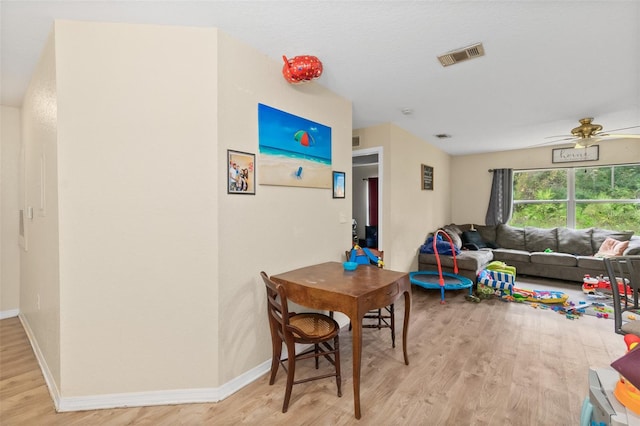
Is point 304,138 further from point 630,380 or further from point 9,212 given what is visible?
point 9,212

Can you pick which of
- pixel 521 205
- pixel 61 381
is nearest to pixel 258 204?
pixel 61 381

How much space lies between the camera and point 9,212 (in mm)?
3254

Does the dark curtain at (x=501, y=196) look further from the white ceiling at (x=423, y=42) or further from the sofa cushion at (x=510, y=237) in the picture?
the white ceiling at (x=423, y=42)

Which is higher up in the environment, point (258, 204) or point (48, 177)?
point (48, 177)

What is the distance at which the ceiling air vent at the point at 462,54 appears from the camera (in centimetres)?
212

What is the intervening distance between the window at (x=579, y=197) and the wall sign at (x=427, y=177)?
2.02 m

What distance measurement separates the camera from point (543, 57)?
2240 millimetres

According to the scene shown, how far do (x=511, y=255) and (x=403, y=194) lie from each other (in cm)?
256

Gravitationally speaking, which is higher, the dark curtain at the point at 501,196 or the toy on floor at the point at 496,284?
the dark curtain at the point at 501,196

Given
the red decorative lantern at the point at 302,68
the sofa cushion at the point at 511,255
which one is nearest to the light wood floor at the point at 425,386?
the sofa cushion at the point at 511,255

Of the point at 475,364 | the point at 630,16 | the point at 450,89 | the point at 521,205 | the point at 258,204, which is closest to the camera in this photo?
the point at 630,16

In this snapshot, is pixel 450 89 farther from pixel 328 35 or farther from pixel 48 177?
pixel 48 177

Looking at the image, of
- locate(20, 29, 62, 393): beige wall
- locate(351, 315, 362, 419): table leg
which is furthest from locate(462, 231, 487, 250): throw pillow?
locate(20, 29, 62, 393): beige wall

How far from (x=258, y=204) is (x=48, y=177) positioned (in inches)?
54.2
